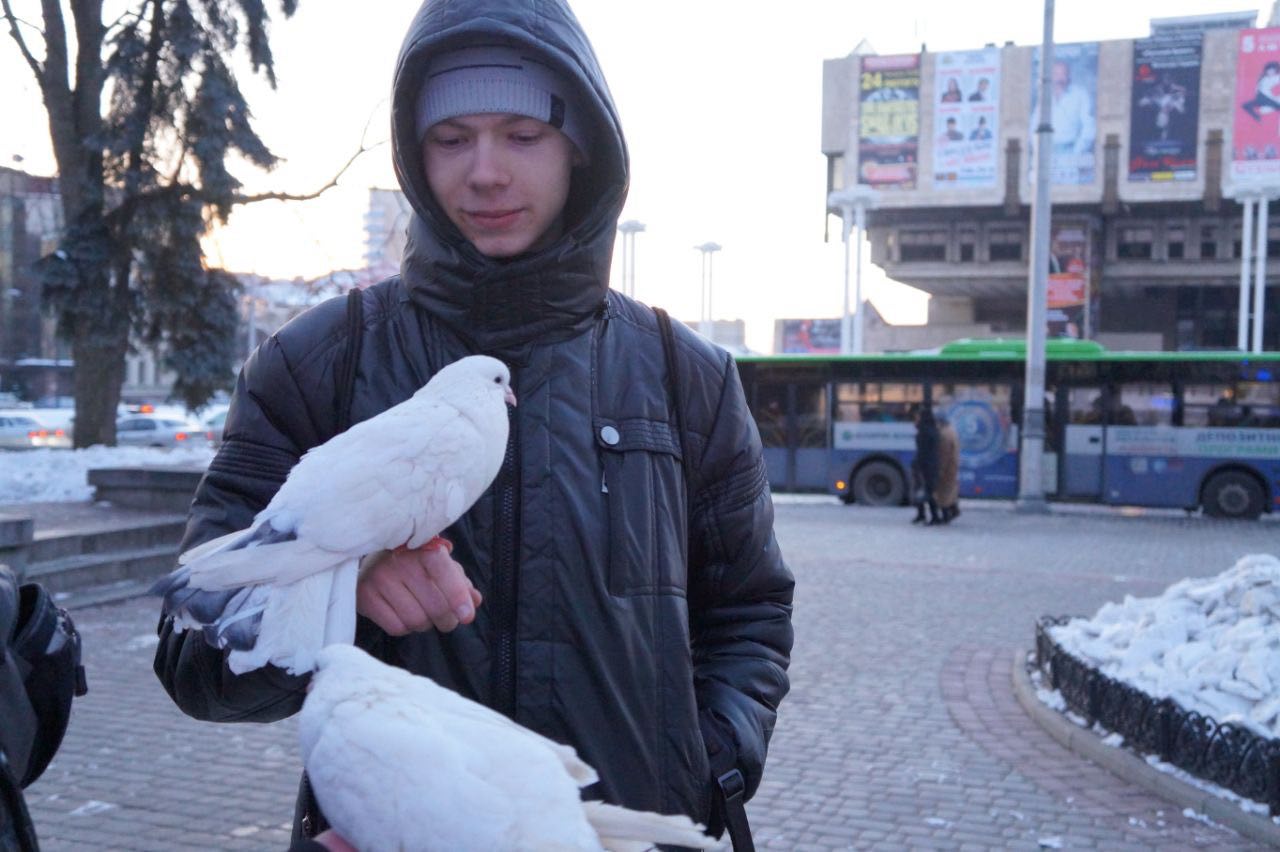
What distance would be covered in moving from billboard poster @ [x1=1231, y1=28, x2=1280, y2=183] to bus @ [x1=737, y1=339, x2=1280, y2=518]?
2950 centimetres

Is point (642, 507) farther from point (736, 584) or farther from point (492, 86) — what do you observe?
point (492, 86)

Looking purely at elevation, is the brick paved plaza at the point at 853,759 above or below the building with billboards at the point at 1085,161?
below

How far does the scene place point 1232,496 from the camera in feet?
68.1

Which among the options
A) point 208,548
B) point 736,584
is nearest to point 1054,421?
point 736,584

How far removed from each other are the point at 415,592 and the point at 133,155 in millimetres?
17020

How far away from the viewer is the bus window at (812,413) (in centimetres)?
2322

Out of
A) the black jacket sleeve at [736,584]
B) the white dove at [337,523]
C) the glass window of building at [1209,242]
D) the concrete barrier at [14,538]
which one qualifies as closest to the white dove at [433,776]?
the white dove at [337,523]

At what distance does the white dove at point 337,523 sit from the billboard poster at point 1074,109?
166ft

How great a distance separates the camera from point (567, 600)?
194 centimetres

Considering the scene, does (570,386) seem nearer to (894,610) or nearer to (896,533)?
(894,610)

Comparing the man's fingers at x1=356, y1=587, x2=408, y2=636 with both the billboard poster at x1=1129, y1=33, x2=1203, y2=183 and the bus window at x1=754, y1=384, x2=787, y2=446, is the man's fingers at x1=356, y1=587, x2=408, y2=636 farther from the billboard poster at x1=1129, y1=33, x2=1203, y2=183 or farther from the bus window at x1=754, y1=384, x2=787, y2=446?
the billboard poster at x1=1129, y1=33, x2=1203, y2=183

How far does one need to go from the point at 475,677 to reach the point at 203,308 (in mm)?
17080

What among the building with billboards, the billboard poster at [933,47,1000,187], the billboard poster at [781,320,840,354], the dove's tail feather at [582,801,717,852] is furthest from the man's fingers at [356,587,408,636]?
the billboard poster at [781,320,840,354]

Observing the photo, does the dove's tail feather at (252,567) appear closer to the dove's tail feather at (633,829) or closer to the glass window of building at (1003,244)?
the dove's tail feather at (633,829)
